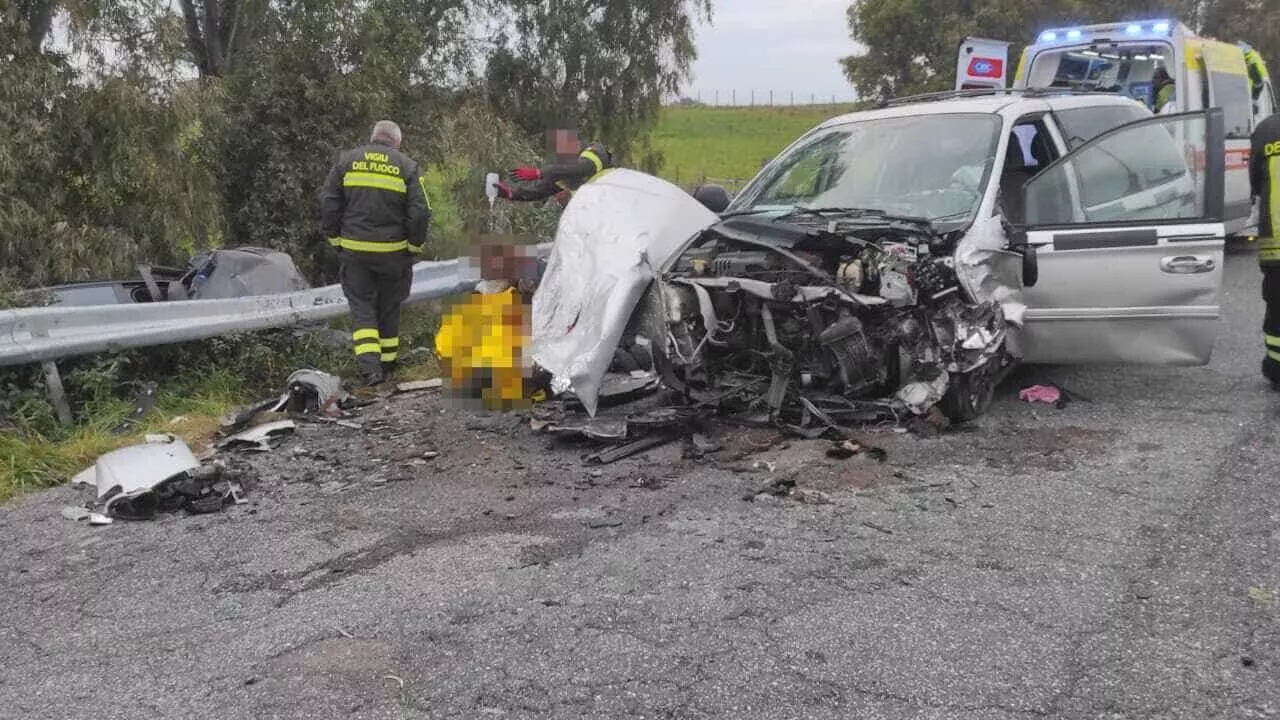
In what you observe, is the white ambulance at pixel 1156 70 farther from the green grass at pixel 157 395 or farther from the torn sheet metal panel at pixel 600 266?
the green grass at pixel 157 395

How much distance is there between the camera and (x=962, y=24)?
23.0 metres

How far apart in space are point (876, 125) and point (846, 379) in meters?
2.05

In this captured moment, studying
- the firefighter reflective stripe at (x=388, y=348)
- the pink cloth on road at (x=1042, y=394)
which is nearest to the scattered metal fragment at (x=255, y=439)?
the firefighter reflective stripe at (x=388, y=348)

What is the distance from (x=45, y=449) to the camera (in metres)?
5.18

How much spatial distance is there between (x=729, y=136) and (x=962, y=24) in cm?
1934

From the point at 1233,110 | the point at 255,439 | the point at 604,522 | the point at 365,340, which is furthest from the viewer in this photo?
the point at 1233,110

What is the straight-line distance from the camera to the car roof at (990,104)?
20.2ft

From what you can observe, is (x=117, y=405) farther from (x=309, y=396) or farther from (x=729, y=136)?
(x=729, y=136)

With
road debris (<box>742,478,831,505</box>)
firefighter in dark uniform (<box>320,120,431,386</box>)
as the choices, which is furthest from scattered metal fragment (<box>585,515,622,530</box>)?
firefighter in dark uniform (<box>320,120,431,386</box>)

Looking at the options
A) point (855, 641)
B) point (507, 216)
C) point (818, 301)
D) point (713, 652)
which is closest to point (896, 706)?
point (855, 641)

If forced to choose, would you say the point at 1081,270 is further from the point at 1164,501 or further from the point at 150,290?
the point at 150,290

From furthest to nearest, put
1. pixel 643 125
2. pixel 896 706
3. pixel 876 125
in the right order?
pixel 643 125 < pixel 876 125 < pixel 896 706

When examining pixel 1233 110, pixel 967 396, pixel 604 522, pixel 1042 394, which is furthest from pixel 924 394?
pixel 1233 110

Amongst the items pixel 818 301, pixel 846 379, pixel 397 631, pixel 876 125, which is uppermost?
pixel 876 125
